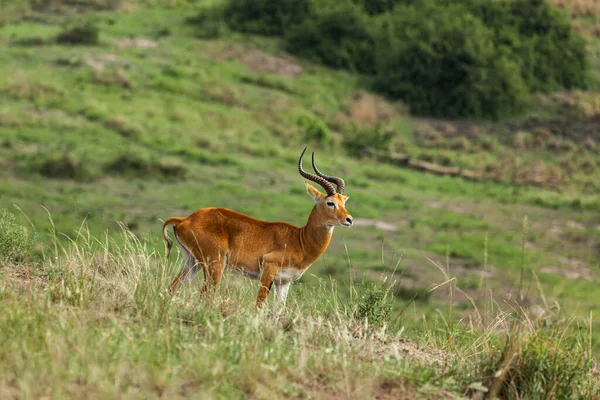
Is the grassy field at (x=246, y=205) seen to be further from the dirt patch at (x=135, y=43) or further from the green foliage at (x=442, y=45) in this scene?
the green foliage at (x=442, y=45)

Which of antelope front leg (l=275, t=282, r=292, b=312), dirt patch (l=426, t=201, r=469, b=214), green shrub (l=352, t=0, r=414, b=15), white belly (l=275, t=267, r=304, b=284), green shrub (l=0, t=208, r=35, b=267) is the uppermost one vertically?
green shrub (l=0, t=208, r=35, b=267)

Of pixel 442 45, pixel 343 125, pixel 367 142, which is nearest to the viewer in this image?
pixel 367 142

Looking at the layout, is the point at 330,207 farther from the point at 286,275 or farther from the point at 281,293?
the point at 281,293

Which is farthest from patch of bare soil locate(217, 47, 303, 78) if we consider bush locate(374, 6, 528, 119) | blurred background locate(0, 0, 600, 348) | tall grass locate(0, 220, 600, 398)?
tall grass locate(0, 220, 600, 398)

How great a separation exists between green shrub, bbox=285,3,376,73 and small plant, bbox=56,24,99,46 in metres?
8.90

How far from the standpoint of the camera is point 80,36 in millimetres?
38781

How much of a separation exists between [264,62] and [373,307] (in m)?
33.7

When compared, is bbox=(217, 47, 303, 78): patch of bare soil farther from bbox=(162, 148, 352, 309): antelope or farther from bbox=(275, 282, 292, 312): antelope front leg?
bbox=(275, 282, 292, 312): antelope front leg

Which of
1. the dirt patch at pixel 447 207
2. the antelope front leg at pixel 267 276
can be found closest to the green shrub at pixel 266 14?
the dirt patch at pixel 447 207

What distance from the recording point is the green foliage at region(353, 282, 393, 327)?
8.87 metres

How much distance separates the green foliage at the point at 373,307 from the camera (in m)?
8.87

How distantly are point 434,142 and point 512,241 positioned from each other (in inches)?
453

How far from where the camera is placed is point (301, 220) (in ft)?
81.7

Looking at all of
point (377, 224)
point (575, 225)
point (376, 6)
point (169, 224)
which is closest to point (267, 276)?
point (169, 224)
